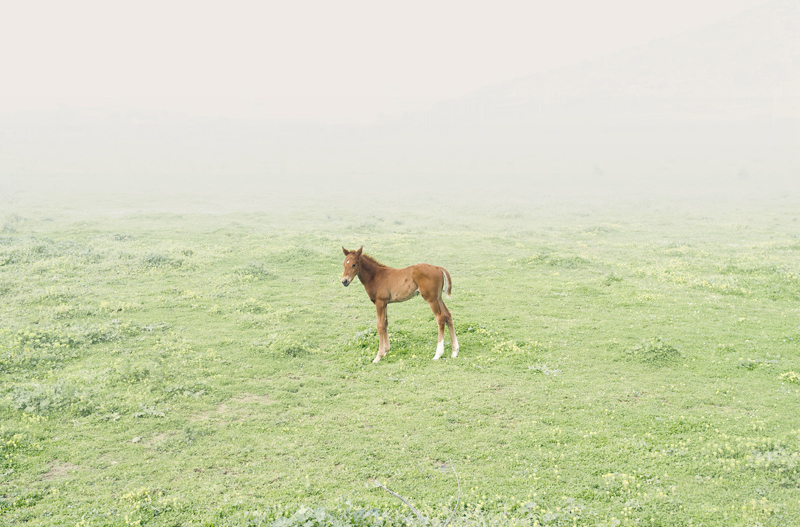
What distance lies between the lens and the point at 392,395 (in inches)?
439

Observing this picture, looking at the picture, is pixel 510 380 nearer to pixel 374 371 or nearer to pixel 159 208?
pixel 374 371

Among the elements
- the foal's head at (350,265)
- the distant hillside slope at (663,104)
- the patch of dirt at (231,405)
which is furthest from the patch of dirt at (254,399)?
the distant hillside slope at (663,104)

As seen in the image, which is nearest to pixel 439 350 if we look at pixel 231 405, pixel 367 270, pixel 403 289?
pixel 403 289

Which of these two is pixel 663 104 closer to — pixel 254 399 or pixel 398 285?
pixel 398 285

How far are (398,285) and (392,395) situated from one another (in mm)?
3147

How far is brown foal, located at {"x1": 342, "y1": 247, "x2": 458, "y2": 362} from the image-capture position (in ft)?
42.9

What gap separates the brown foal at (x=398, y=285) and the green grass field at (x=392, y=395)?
2.39 ft

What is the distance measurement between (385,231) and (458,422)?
2775 centimetres

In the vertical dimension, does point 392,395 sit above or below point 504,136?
below

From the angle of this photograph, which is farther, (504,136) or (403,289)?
(504,136)

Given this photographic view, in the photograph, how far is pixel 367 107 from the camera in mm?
197875

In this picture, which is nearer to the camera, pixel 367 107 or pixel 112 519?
pixel 112 519

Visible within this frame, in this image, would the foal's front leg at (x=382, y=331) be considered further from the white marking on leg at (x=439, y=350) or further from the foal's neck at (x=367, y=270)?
the white marking on leg at (x=439, y=350)

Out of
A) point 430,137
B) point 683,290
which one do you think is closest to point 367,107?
point 430,137
